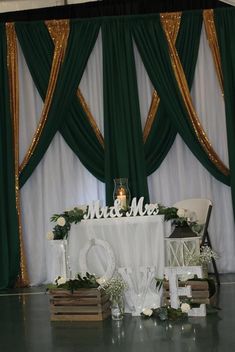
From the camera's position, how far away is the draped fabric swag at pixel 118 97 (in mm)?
7250

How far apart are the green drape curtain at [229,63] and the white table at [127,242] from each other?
2491 millimetres

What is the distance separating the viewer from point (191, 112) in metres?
7.29

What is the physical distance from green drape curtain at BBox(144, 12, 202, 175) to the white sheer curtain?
12 cm

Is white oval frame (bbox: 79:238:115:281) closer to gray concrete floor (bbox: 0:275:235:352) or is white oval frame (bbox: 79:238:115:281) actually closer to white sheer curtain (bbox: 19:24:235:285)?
gray concrete floor (bbox: 0:275:235:352)

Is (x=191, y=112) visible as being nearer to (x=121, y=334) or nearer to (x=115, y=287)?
(x=115, y=287)

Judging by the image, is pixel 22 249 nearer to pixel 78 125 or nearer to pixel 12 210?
pixel 12 210

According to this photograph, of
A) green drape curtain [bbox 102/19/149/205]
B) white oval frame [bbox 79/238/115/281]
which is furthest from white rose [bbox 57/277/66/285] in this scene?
green drape curtain [bbox 102/19/149/205]

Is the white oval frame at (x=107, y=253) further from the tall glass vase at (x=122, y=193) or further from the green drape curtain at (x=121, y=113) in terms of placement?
the green drape curtain at (x=121, y=113)

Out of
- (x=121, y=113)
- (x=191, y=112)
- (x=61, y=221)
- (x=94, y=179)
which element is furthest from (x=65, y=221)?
(x=191, y=112)

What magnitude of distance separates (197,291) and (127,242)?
2.28 feet

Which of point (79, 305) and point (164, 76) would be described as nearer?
point (79, 305)

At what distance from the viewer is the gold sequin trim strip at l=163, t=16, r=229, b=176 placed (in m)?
7.23

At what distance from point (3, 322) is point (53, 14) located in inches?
169

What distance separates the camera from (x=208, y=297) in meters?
4.60
